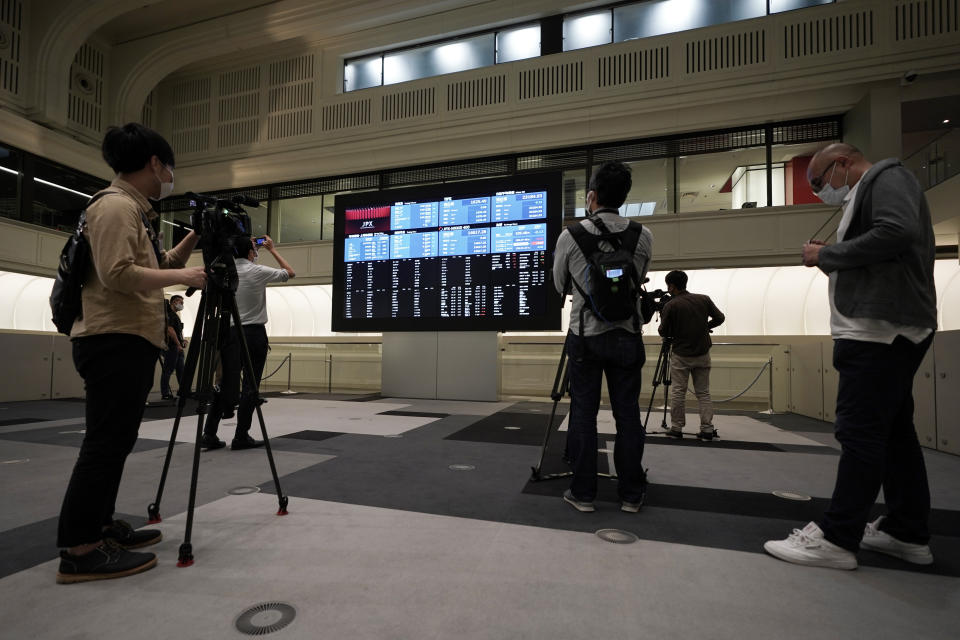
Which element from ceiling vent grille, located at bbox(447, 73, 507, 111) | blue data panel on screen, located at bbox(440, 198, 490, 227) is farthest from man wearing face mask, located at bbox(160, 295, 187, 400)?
ceiling vent grille, located at bbox(447, 73, 507, 111)

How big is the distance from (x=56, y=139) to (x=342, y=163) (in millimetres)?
5263

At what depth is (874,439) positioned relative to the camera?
1517mm

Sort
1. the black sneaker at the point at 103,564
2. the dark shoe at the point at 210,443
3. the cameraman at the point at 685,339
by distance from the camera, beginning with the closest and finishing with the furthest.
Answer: the black sneaker at the point at 103,564, the dark shoe at the point at 210,443, the cameraman at the point at 685,339

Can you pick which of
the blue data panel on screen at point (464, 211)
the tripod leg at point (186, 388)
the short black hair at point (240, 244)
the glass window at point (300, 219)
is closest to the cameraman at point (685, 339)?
the blue data panel on screen at point (464, 211)

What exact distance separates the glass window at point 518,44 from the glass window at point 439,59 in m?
0.18

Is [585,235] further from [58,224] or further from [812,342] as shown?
[58,224]

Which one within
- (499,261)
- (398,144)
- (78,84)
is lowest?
(499,261)

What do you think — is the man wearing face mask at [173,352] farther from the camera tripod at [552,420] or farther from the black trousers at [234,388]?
the camera tripod at [552,420]

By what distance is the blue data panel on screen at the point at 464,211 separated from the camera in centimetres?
635

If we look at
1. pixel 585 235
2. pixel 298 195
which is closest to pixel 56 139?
pixel 298 195

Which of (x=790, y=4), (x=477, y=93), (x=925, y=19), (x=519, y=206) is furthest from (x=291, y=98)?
(x=925, y=19)

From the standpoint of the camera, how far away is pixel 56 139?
8742 millimetres

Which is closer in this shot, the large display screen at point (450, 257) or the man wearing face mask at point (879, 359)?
the man wearing face mask at point (879, 359)

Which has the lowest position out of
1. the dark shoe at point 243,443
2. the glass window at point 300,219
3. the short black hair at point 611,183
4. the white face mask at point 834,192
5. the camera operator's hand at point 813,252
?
the dark shoe at point 243,443
